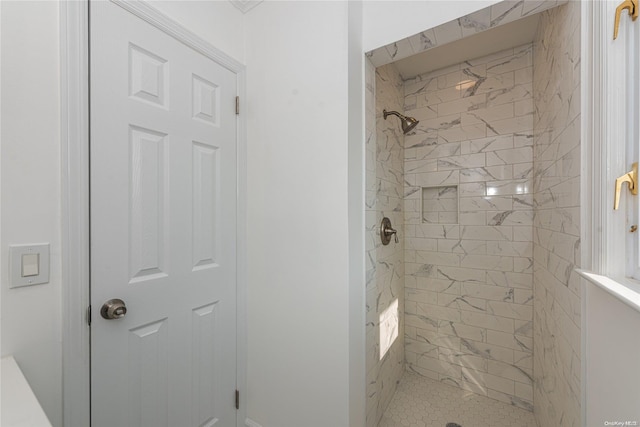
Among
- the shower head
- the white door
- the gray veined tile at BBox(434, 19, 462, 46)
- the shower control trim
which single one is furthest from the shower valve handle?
the gray veined tile at BBox(434, 19, 462, 46)

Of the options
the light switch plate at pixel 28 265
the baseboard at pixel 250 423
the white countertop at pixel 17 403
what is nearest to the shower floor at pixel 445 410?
the baseboard at pixel 250 423

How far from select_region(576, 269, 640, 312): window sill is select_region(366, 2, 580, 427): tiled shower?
511 mm

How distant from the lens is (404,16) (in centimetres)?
127

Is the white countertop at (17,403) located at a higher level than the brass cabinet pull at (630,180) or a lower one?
lower

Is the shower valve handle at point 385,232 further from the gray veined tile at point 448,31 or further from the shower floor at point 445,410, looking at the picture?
the shower floor at point 445,410

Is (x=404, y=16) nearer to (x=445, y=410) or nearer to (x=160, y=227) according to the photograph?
(x=160, y=227)

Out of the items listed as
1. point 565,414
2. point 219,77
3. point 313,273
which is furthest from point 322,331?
point 219,77

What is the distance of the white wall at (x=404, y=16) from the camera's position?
114 cm

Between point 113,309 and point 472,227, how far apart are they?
7.68ft

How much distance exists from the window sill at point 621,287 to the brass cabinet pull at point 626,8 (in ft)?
2.24

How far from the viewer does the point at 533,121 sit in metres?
1.90

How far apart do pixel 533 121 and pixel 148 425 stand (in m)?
2.88

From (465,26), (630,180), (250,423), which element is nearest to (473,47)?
(465,26)

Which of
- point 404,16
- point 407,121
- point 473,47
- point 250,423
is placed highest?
point 473,47
